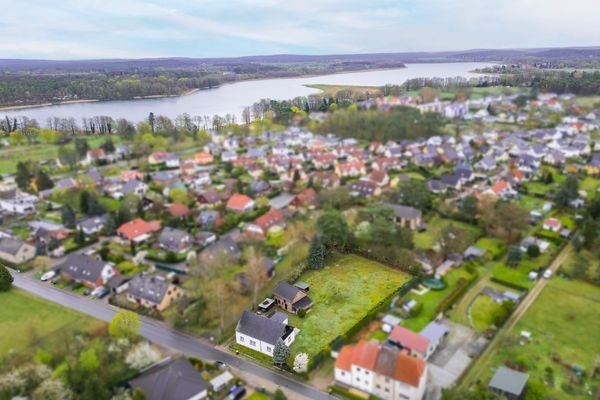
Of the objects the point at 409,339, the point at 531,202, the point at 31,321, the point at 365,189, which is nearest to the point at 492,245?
the point at 531,202

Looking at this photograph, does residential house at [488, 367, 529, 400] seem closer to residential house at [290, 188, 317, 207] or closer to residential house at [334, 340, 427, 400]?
residential house at [334, 340, 427, 400]

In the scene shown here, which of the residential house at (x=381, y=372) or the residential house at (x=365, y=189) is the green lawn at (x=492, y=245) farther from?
the residential house at (x=381, y=372)

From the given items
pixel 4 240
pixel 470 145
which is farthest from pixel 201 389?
pixel 470 145

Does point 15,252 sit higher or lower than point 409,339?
higher

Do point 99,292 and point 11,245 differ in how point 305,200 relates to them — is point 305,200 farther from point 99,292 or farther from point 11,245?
point 11,245

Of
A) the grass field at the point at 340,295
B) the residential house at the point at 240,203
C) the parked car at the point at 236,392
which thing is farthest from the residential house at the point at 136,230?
the parked car at the point at 236,392

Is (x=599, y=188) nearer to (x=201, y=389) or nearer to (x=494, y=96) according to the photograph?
(x=201, y=389)
